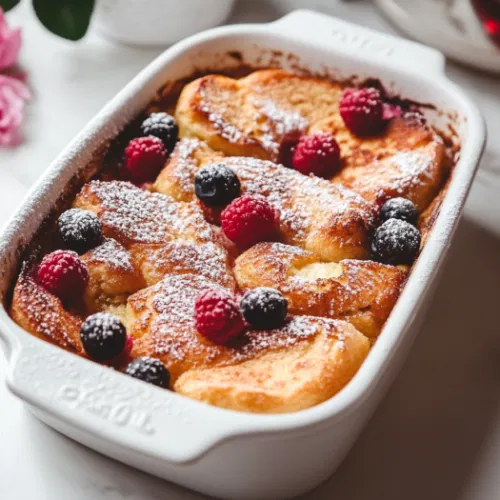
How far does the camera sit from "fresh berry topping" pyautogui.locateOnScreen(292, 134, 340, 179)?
1.76m

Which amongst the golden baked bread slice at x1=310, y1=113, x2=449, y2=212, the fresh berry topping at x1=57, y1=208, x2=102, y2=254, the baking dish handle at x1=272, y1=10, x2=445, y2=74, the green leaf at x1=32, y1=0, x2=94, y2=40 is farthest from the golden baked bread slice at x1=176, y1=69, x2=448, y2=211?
the green leaf at x1=32, y1=0, x2=94, y2=40

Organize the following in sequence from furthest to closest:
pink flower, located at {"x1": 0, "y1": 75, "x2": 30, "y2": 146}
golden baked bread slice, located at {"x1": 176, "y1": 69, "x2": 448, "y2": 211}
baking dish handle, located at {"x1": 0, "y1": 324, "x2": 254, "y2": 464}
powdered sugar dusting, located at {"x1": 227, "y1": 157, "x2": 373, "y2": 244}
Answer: pink flower, located at {"x1": 0, "y1": 75, "x2": 30, "y2": 146} → golden baked bread slice, located at {"x1": 176, "y1": 69, "x2": 448, "y2": 211} → powdered sugar dusting, located at {"x1": 227, "y1": 157, "x2": 373, "y2": 244} → baking dish handle, located at {"x1": 0, "y1": 324, "x2": 254, "y2": 464}

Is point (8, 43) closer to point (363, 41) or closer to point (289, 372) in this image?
point (363, 41)

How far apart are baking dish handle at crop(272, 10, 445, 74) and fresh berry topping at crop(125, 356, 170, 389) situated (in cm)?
95

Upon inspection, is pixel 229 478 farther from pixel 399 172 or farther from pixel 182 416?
pixel 399 172

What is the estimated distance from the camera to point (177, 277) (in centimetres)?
149

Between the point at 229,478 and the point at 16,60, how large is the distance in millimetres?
1526

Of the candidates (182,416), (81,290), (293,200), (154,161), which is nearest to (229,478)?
(182,416)

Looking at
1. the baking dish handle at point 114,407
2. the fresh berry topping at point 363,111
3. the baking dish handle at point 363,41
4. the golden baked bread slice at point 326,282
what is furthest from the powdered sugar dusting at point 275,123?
the baking dish handle at point 114,407

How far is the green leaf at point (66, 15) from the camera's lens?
7.36ft

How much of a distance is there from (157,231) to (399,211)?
47 centimetres

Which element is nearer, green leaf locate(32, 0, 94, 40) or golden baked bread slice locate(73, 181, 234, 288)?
golden baked bread slice locate(73, 181, 234, 288)

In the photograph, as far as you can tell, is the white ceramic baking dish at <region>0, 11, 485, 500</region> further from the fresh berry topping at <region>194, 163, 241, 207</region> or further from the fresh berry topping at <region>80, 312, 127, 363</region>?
the fresh berry topping at <region>194, 163, 241, 207</region>

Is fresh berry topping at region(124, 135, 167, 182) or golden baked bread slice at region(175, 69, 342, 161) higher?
golden baked bread slice at region(175, 69, 342, 161)
